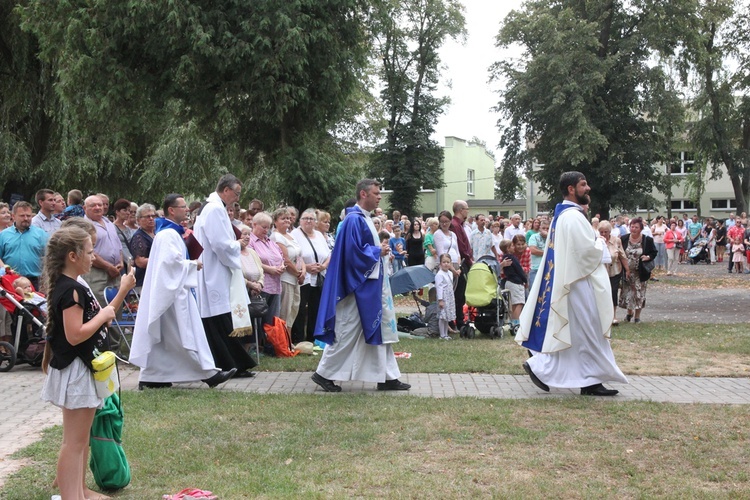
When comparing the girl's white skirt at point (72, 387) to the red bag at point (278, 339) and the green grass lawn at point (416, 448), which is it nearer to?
the green grass lawn at point (416, 448)

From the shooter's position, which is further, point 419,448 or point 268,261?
point 268,261

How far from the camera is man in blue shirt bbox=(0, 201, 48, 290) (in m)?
10.6

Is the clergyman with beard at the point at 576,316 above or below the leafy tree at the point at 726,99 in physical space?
below

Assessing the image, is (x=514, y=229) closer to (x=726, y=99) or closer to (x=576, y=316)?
(x=576, y=316)

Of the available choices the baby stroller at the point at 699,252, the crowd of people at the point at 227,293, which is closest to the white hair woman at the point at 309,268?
the crowd of people at the point at 227,293

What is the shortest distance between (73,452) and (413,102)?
46015 mm

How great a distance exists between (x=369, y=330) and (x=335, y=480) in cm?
315

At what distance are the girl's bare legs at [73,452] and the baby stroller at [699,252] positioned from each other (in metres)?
33.8

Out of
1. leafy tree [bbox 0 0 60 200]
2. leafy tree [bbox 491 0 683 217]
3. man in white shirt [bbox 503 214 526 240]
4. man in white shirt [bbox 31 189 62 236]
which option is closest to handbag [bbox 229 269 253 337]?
man in white shirt [bbox 31 189 62 236]

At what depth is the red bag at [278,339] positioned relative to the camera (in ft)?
36.5

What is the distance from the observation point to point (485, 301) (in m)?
13.1

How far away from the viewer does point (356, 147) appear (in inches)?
1966

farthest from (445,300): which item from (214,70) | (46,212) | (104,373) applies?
(214,70)

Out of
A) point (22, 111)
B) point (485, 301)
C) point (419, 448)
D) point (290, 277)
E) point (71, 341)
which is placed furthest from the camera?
point (22, 111)
